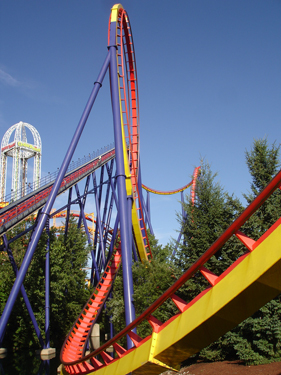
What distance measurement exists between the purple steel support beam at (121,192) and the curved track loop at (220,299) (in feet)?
7.39

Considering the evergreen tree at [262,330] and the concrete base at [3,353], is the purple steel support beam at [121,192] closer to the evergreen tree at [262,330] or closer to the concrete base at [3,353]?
the evergreen tree at [262,330]

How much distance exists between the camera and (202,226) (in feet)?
30.0

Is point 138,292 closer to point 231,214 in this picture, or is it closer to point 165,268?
point 165,268

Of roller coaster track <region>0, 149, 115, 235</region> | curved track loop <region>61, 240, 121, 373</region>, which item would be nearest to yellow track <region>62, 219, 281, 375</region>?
curved track loop <region>61, 240, 121, 373</region>

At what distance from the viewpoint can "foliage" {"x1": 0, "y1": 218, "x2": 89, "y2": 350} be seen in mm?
13829

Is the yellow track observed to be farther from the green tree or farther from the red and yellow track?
the green tree

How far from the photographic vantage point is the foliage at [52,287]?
45.4ft

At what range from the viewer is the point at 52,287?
13766 mm

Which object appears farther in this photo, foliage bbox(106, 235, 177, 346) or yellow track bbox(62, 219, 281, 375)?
foliage bbox(106, 235, 177, 346)

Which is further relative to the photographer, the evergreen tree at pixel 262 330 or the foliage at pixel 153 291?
the foliage at pixel 153 291

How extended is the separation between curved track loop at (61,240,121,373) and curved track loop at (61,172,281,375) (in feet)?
16.9

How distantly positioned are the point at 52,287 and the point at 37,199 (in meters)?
4.04

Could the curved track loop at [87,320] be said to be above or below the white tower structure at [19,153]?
below

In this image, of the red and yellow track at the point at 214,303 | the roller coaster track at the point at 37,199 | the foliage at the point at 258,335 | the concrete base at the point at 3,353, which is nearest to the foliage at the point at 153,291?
the foliage at the point at 258,335
